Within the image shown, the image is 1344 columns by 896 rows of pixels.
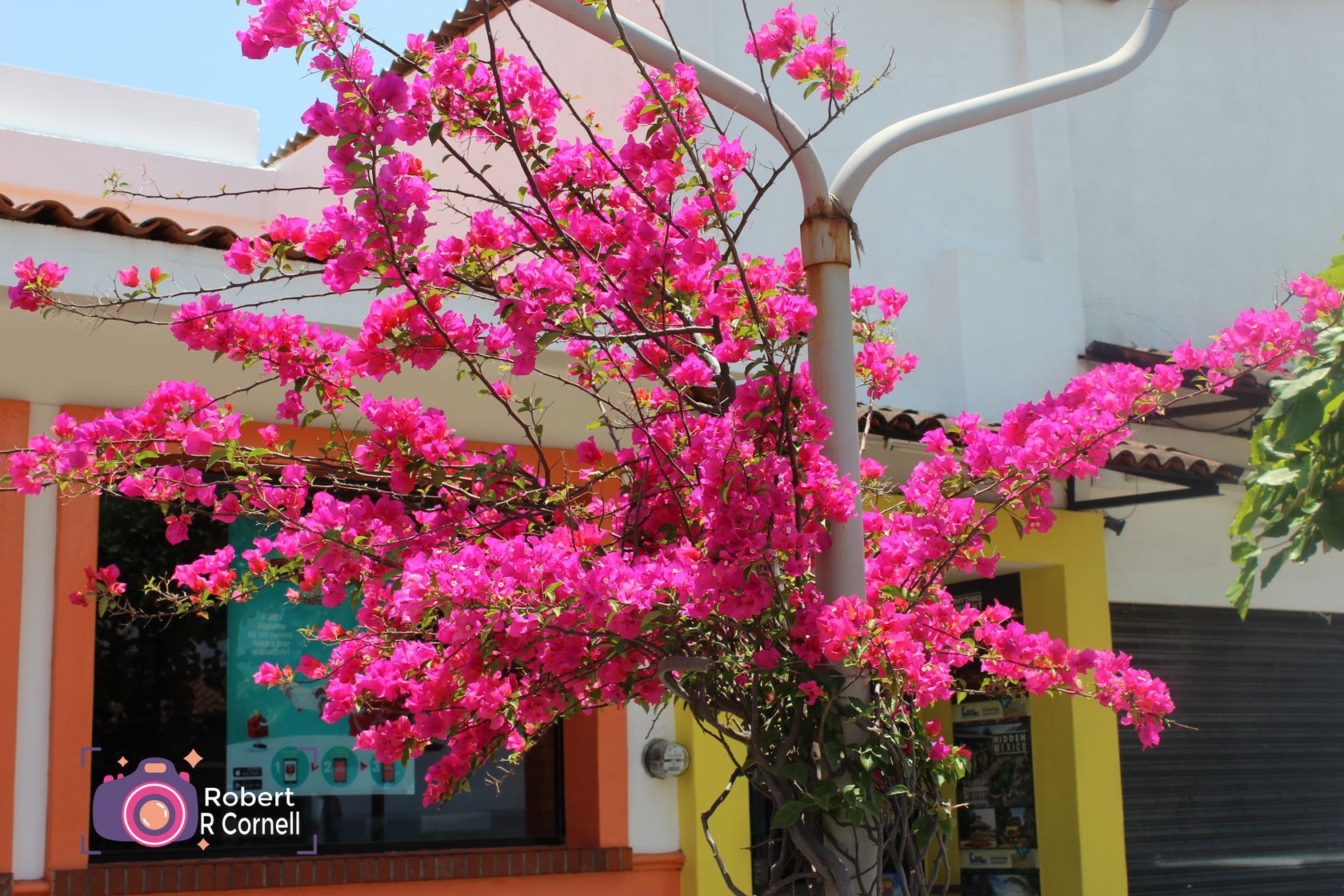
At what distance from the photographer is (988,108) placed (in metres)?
4.39

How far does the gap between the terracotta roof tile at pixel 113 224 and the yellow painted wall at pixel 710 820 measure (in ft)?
11.5

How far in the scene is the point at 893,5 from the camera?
9812 mm

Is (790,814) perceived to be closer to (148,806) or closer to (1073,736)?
(148,806)

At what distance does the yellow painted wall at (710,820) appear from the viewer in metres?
7.97

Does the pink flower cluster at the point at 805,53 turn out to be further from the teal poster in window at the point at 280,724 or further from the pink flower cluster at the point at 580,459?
the teal poster in window at the point at 280,724

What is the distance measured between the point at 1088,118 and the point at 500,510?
26.2ft

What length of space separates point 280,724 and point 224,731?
0.92 ft

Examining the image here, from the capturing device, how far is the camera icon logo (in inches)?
268

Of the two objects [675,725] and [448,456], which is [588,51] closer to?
[675,725]

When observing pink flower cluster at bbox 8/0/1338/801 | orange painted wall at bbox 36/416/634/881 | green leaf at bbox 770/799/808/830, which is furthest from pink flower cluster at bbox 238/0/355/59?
orange painted wall at bbox 36/416/634/881

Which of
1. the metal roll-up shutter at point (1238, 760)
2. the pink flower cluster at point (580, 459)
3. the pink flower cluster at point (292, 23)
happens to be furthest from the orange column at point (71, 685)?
the metal roll-up shutter at point (1238, 760)

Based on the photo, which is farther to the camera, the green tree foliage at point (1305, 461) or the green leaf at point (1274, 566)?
the green leaf at point (1274, 566)

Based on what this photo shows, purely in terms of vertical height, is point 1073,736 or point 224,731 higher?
point 224,731

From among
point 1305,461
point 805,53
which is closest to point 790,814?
point 805,53
